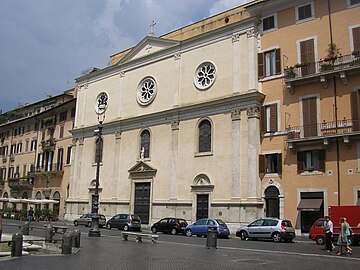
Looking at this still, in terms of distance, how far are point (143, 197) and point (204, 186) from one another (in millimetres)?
7531

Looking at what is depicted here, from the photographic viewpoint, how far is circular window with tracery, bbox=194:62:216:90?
35719 millimetres

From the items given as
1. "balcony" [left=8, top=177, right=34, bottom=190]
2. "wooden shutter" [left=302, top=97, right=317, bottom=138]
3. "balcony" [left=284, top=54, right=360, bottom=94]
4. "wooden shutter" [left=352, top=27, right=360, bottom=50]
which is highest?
"wooden shutter" [left=352, top=27, right=360, bottom=50]

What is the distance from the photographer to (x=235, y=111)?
32906 mm

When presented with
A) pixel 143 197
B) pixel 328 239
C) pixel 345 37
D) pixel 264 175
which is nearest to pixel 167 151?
pixel 143 197

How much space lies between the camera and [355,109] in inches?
1054

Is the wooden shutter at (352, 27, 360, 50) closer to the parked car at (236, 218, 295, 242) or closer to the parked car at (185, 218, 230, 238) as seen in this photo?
the parked car at (236, 218, 295, 242)

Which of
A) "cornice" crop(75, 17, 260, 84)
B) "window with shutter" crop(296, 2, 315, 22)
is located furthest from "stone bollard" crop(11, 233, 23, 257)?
"window with shutter" crop(296, 2, 315, 22)

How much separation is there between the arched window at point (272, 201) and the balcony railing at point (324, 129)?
12.9ft

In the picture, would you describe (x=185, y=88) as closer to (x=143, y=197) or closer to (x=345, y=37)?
(x=143, y=197)

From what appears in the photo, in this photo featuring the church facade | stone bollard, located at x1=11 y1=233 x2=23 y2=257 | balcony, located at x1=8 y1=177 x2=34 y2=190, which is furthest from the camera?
balcony, located at x1=8 y1=177 x2=34 y2=190

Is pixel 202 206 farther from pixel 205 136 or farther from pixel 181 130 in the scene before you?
pixel 181 130

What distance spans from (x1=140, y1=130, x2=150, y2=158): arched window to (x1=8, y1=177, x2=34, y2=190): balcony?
21.2 m

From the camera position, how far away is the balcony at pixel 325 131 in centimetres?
2643

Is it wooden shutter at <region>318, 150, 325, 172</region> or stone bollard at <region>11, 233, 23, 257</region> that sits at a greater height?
wooden shutter at <region>318, 150, 325, 172</region>
